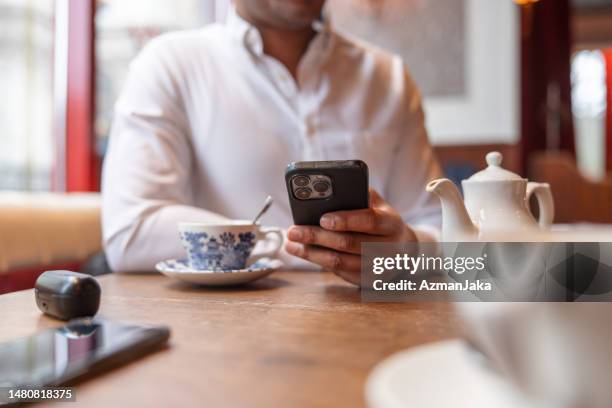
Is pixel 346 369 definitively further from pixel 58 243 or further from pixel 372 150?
pixel 58 243

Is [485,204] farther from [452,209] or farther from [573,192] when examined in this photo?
[573,192]

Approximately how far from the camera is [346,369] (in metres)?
0.35

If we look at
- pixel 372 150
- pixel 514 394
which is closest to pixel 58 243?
pixel 372 150

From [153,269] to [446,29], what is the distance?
3043 millimetres

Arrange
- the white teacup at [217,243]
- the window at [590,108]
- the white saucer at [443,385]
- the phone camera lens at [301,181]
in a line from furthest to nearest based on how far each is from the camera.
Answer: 1. the window at [590,108]
2. the white teacup at [217,243]
3. the phone camera lens at [301,181]
4. the white saucer at [443,385]

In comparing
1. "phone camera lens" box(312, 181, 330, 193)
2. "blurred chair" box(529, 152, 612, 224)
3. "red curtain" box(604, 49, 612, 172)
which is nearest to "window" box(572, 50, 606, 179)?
"red curtain" box(604, 49, 612, 172)

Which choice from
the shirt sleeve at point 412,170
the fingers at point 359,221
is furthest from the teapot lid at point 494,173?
the shirt sleeve at point 412,170

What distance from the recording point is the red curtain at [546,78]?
375 centimetres

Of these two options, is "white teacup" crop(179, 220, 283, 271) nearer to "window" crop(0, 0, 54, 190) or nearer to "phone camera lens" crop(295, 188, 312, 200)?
"phone camera lens" crop(295, 188, 312, 200)

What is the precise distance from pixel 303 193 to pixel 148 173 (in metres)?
0.47

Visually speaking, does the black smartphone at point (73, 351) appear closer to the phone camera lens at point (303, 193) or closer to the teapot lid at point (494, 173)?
the phone camera lens at point (303, 193)

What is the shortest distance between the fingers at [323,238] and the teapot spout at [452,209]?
0.13 metres

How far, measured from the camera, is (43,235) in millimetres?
1460

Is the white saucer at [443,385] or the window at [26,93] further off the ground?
the window at [26,93]
